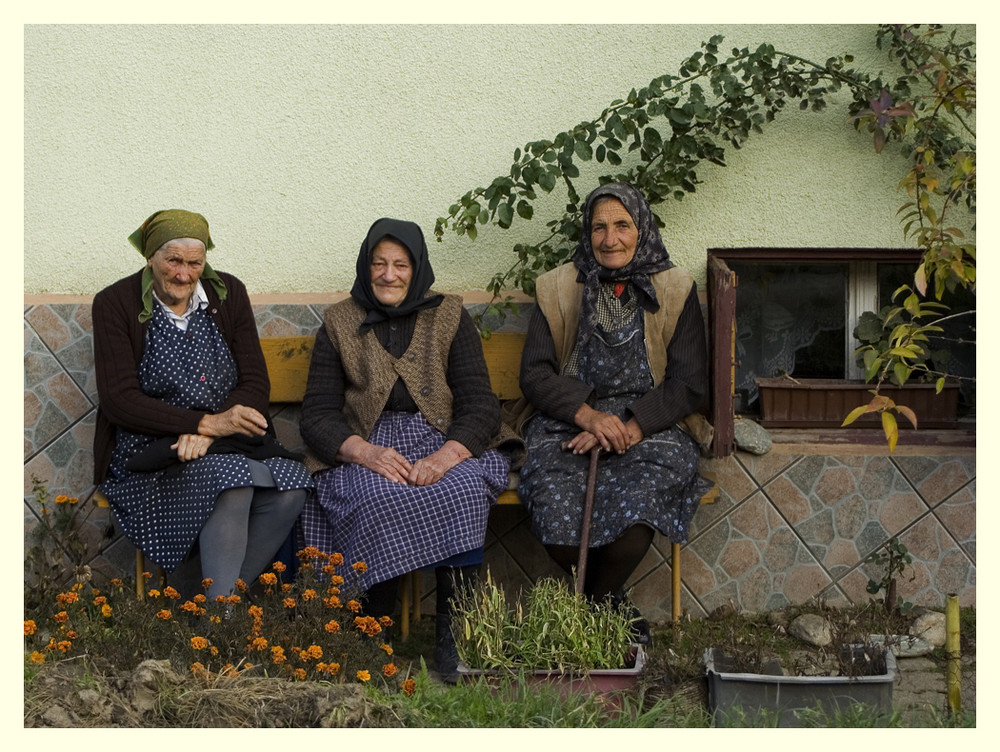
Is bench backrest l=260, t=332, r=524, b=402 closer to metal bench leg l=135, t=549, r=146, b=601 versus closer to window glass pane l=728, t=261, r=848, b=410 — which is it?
metal bench leg l=135, t=549, r=146, b=601

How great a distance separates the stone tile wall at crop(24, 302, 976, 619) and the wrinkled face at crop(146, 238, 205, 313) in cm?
52

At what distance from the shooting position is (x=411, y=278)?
4.73 meters

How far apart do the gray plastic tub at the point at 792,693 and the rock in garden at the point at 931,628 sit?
1086 mm

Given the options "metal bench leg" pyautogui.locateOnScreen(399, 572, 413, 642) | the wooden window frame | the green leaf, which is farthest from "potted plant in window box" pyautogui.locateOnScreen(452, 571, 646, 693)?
the green leaf

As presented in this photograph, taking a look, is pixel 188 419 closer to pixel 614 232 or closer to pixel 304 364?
pixel 304 364

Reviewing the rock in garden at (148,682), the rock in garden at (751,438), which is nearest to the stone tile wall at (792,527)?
the rock in garden at (751,438)

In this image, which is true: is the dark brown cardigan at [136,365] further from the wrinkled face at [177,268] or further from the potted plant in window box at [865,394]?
the potted plant in window box at [865,394]

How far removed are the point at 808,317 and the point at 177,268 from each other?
8.51 feet

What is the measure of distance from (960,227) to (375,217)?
7.76 feet

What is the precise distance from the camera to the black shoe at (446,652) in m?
4.30

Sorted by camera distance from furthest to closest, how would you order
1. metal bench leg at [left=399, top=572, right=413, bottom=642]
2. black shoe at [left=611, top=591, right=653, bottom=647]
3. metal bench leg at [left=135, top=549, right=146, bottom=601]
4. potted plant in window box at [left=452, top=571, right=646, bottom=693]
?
metal bench leg at [left=399, top=572, right=413, bottom=642], metal bench leg at [left=135, top=549, right=146, bottom=601], black shoe at [left=611, top=591, right=653, bottom=647], potted plant in window box at [left=452, top=571, right=646, bottom=693]

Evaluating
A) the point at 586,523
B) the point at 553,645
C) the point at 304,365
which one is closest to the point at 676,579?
the point at 586,523

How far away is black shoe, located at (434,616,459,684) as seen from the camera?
4.30 meters

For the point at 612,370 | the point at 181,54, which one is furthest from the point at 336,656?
the point at 181,54
